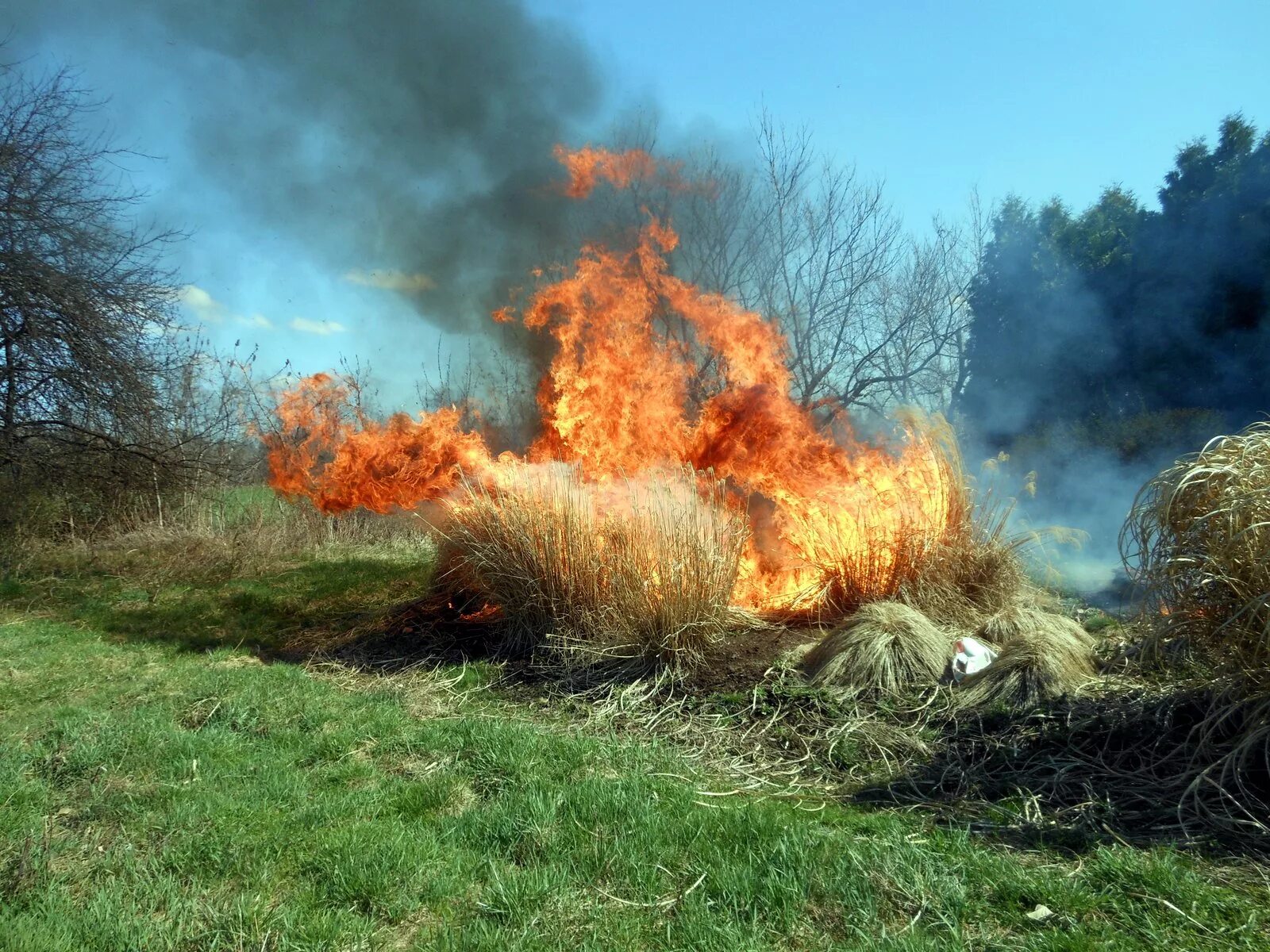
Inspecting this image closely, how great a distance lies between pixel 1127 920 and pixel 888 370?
43.4ft

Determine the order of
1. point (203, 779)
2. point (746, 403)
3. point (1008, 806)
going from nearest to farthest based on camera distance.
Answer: point (1008, 806) < point (203, 779) < point (746, 403)

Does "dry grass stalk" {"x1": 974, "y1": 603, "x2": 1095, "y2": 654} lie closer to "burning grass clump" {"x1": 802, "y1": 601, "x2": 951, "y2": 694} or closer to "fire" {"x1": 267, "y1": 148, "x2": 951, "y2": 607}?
"burning grass clump" {"x1": 802, "y1": 601, "x2": 951, "y2": 694}

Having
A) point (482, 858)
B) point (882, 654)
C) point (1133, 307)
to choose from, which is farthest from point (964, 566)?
point (1133, 307)

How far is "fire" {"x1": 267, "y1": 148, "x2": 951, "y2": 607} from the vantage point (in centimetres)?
681

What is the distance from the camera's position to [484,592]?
7012mm

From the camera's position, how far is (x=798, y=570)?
7316mm

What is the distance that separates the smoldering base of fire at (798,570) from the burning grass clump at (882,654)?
0.02 metres

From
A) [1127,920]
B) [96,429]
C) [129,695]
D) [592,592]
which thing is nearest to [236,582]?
[96,429]

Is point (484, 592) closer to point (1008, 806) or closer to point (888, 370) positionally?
point (1008, 806)

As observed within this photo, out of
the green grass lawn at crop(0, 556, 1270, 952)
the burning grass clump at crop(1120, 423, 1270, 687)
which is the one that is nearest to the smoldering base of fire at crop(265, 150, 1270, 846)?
the burning grass clump at crop(1120, 423, 1270, 687)

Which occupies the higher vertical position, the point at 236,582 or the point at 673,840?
the point at 236,582

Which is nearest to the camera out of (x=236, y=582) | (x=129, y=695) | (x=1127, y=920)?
(x=1127, y=920)

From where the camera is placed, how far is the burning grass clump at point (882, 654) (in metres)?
5.03

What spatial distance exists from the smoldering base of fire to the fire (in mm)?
29
